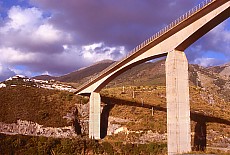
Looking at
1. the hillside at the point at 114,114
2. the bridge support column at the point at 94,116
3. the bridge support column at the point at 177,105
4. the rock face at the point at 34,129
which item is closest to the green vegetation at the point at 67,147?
the bridge support column at the point at 177,105

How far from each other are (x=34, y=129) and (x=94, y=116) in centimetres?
954

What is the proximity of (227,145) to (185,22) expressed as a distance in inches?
757

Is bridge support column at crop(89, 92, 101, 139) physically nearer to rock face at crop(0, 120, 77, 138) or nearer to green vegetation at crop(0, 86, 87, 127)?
rock face at crop(0, 120, 77, 138)

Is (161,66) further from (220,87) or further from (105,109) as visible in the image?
(105,109)

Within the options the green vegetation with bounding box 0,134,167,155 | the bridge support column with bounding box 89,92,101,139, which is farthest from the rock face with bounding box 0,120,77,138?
the green vegetation with bounding box 0,134,167,155

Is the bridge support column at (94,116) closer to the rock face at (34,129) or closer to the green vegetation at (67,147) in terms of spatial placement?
the rock face at (34,129)

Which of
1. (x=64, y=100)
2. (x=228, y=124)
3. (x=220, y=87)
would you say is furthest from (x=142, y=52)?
(x=220, y=87)

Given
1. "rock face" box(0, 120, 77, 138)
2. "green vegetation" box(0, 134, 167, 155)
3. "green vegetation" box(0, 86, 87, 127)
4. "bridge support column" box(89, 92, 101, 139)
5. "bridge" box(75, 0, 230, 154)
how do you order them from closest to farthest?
"bridge" box(75, 0, 230, 154) < "green vegetation" box(0, 134, 167, 155) < "rock face" box(0, 120, 77, 138) < "bridge support column" box(89, 92, 101, 139) < "green vegetation" box(0, 86, 87, 127)

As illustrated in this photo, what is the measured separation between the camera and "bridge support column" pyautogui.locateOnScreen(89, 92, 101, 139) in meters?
48.4

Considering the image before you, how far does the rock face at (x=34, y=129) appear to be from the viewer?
4747 centimetres

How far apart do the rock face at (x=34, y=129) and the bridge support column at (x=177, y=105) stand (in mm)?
21730

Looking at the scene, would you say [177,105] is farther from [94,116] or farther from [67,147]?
[94,116]

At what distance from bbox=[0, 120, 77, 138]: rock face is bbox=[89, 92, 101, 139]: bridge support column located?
9.73 feet

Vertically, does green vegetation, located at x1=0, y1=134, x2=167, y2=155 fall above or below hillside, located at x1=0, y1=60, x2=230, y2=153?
below
